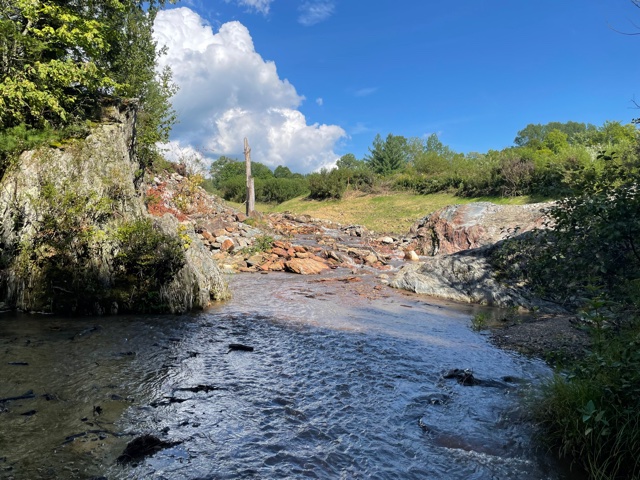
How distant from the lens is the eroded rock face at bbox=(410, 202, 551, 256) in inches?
781

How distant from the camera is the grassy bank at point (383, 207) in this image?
34.3 meters

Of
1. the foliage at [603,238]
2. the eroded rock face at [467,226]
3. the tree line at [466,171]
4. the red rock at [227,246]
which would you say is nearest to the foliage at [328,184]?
the tree line at [466,171]

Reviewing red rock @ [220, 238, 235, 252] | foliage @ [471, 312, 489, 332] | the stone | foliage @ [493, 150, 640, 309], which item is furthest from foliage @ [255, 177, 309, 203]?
foliage @ [493, 150, 640, 309]

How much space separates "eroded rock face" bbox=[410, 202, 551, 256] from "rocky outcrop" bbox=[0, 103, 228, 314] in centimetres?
1551

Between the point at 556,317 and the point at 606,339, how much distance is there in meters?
5.69

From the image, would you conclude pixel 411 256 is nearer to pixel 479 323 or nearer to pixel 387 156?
pixel 479 323

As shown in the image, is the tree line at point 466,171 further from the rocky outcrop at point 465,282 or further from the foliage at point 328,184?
the rocky outcrop at point 465,282

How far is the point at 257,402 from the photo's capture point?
4590mm

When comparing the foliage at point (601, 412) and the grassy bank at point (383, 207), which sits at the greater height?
the grassy bank at point (383, 207)

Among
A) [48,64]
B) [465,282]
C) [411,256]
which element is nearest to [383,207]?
[411,256]

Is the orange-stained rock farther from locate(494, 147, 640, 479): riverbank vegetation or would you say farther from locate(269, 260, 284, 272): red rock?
locate(494, 147, 640, 479): riverbank vegetation

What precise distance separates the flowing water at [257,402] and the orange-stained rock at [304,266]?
26.0 ft

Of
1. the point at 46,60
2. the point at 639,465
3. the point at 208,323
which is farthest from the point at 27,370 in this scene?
the point at 46,60

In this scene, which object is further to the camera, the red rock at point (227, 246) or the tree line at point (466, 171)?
the tree line at point (466, 171)
